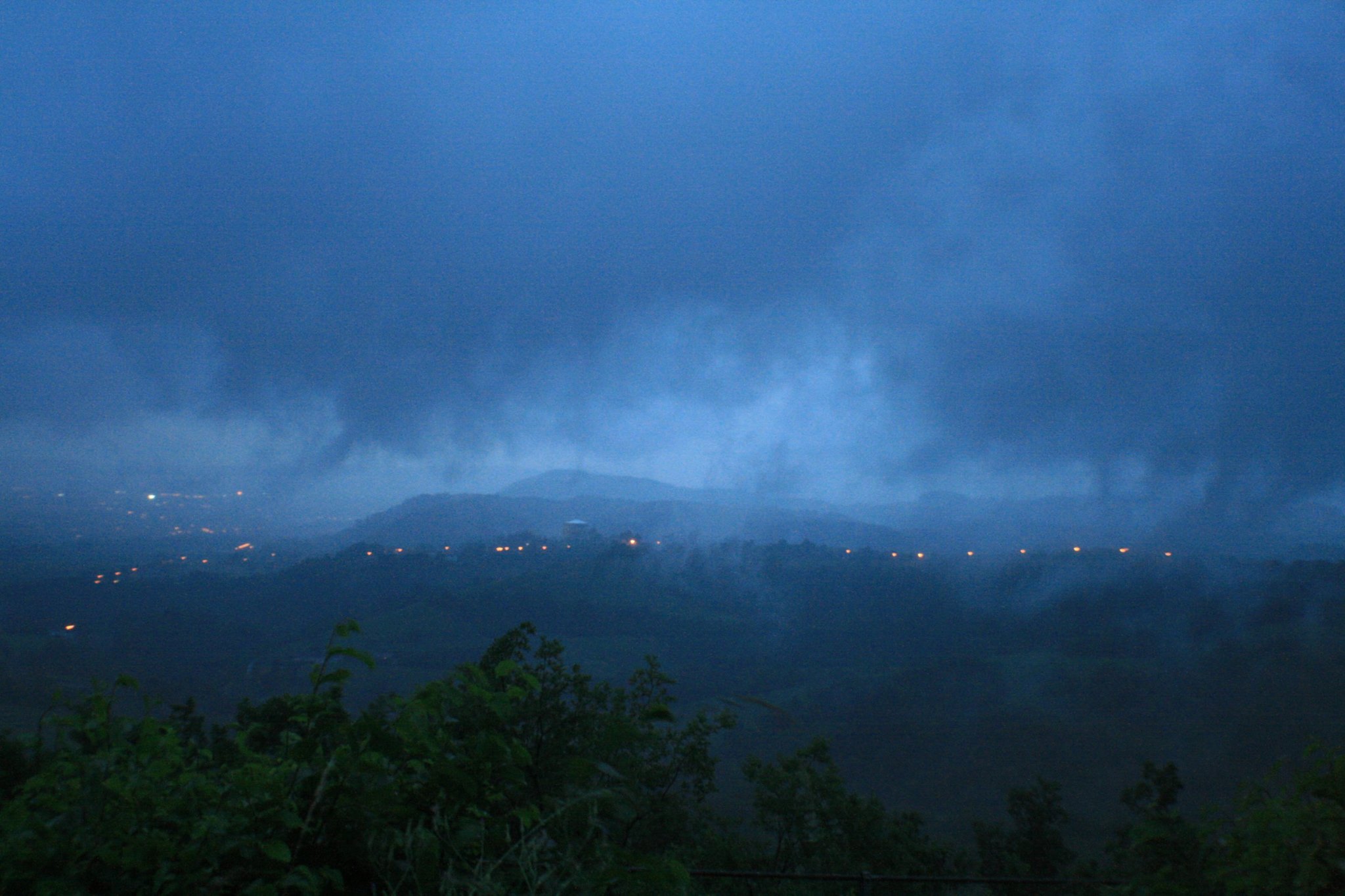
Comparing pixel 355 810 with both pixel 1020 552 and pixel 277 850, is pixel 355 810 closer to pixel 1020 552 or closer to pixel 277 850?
pixel 277 850

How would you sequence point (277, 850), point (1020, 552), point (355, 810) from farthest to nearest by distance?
point (1020, 552) → point (355, 810) → point (277, 850)

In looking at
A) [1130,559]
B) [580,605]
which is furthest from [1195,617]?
[580,605]

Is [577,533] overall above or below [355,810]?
below

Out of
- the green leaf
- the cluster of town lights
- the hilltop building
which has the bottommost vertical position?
the cluster of town lights

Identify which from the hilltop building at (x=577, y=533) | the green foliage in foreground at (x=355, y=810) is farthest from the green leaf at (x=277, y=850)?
the hilltop building at (x=577, y=533)

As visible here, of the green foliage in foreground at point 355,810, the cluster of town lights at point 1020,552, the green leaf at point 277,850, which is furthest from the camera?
the cluster of town lights at point 1020,552

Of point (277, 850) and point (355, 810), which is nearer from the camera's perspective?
Result: point (277, 850)

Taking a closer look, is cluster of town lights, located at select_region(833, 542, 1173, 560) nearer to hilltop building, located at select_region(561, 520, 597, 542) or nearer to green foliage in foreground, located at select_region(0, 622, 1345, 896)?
hilltop building, located at select_region(561, 520, 597, 542)

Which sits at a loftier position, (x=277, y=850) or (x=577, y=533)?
(x=277, y=850)

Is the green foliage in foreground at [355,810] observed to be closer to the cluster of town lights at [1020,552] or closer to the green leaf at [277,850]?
the green leaf at [277,850]

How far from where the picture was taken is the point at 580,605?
495ft

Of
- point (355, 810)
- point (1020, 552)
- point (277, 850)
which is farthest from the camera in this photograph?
point (1020, 552)

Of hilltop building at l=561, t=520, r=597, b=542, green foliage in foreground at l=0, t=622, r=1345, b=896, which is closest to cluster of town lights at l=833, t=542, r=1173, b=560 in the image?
hilltop building at l=561, t=520, r=597, b=542

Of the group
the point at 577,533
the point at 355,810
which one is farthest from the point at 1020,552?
the point at 355,810
